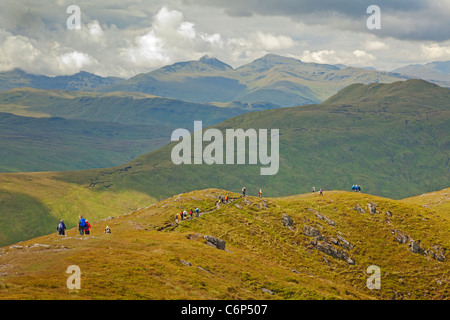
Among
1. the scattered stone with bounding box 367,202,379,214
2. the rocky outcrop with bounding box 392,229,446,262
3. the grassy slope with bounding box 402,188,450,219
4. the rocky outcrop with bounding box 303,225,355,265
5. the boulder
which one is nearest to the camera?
the rocky outcrop with bounding box 303,225,355,265

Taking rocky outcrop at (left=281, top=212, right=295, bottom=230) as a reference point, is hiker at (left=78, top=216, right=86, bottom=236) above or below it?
above

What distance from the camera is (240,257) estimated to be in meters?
70.9

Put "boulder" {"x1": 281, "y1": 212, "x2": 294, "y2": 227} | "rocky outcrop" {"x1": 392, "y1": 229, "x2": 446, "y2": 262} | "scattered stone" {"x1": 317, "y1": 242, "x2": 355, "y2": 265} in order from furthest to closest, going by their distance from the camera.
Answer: "boulder" {"x1": 281, "y1": 212, "x2": 294, "y2": 227}, "rocky outcrop" {"x1": 392, "y1": 229, "x2": 446, "y2": 262}, "scattered stone" {"x1": 317, "y1": 242, "x2": 355, "y2": 265}

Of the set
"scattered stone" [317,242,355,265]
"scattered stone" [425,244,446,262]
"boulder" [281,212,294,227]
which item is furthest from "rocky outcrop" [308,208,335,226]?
"scattered stone" [425,244,446,262]

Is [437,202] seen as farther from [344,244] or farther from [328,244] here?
[328,244]

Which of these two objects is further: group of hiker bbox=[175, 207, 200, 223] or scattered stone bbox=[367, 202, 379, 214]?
scattered stone bbox=[367, 202, 379, 214]

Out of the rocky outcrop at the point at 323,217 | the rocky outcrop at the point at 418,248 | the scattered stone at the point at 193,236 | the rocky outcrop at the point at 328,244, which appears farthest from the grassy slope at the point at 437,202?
the scattered stone at the point at 193,236

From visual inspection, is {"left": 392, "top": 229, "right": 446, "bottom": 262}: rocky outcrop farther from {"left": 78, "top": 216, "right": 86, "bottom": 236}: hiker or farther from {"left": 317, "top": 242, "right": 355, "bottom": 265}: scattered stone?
{"left": 78, "top": 216, "right": 86, "bottom": 236}: hiker

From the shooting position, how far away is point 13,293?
3738 centimetres

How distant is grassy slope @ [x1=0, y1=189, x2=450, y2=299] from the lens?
4631cm

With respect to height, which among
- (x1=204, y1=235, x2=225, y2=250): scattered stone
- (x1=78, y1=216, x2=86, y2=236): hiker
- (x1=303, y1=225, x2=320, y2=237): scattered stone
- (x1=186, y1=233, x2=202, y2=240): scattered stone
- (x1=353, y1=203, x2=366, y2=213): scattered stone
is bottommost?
(x1=303, y1=225, x2=320, y2=237): scattered stone

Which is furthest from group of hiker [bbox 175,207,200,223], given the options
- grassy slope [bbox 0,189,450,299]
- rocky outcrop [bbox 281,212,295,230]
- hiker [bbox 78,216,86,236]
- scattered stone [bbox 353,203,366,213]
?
scattered stone [bbox 353,203,366,213]

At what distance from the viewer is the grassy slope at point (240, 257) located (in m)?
46.3
